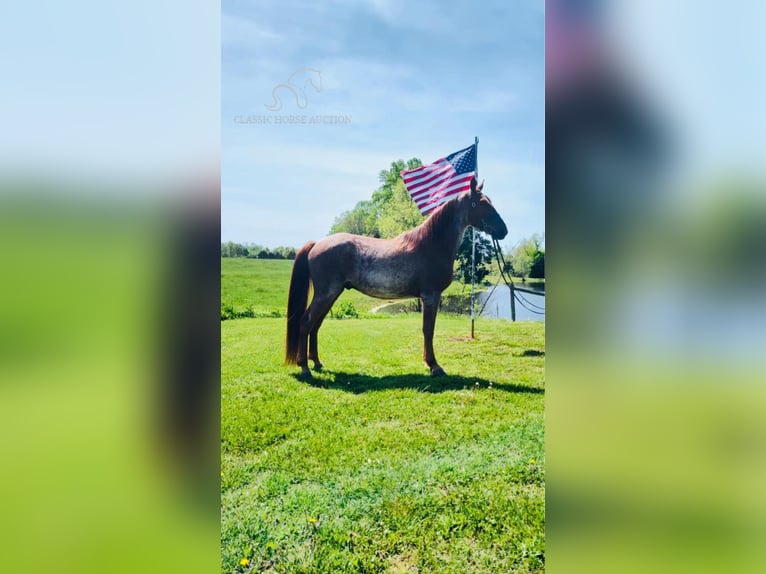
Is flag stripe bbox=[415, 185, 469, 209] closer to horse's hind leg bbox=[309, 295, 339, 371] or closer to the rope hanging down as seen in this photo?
the rope hanging down

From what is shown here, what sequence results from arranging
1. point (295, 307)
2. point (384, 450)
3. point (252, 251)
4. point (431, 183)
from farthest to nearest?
point (295, 307) < point (431, 183) < point (252, 251) < point (384, 450)

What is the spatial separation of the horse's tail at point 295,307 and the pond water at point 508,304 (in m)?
1.60

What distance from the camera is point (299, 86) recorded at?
3480mm

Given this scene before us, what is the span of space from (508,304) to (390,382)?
1.28 meters

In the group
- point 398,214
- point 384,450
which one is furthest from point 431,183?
point 384,450

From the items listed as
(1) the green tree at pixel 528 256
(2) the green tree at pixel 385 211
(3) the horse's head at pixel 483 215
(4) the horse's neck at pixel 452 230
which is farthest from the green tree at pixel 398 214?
(1) the green tree at pixel 528 256

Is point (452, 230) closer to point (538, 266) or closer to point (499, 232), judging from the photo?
point (499, 232)

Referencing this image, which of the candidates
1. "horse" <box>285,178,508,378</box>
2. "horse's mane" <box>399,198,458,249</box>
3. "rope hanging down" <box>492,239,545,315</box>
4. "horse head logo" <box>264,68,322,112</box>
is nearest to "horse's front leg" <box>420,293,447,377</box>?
"horse" <box>285,178,508,378</box>

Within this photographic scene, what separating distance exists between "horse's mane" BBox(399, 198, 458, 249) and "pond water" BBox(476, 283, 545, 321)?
2.31 ft

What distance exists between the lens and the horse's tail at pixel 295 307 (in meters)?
3.76

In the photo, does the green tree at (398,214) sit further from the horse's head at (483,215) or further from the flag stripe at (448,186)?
the horse's head at (483,215)
